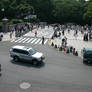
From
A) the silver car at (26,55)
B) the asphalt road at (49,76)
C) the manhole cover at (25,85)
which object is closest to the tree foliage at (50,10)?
the asphalt road at (49,76)

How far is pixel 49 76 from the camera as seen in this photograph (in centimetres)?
1791

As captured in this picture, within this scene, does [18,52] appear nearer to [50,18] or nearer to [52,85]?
[52,85]

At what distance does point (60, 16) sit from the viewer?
74.9 meters

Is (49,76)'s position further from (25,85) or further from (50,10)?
(50,10)

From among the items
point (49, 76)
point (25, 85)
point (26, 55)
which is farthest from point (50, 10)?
point (25, 85)

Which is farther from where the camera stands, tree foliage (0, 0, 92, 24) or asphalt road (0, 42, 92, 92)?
tree foliage (0, 0, 92, 24)

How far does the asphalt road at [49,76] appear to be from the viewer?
15.6 metres

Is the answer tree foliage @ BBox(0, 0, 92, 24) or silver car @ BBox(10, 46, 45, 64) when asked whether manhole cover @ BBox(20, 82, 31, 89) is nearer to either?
silver car @ BBox(10, 46, 45, 64)

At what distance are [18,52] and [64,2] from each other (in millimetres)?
59449

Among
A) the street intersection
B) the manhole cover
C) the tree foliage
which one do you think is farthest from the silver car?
the tree foliage

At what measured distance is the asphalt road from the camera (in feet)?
51.3

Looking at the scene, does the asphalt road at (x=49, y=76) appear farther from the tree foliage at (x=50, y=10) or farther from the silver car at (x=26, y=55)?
the tree foliage at (x=50, y=10)

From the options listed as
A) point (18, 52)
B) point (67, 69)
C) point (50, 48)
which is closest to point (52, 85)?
point (67, 69)

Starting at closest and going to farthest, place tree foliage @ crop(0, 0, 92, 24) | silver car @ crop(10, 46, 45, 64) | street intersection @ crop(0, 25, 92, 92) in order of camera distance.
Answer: street intersection @ crop(0, 25, 92, 92)
silver car @ crop(10, 46, 45, 64)
tree foliage @ crop(0, 0, 92, 24)
